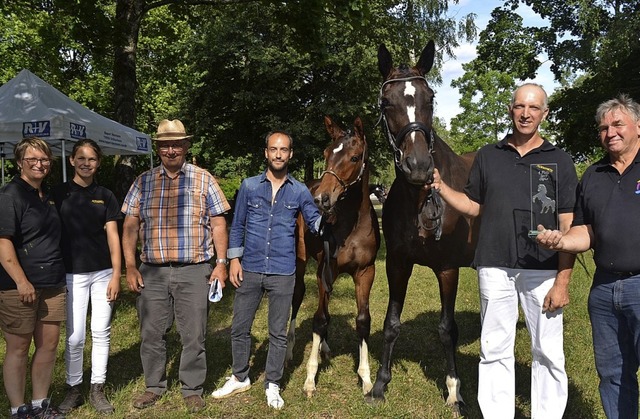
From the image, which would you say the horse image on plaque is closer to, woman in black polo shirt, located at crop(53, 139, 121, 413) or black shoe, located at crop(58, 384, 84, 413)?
woman in black polo shirt, located at crop(53, 139, 121, 413)

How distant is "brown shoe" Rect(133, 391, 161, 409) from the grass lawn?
5cm

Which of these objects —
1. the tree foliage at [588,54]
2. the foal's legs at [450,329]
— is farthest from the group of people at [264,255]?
the tree foliage at [588,54]

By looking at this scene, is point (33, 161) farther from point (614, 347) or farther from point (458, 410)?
point (614, 347)

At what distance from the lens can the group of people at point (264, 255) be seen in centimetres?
271

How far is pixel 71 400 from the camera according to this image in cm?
388

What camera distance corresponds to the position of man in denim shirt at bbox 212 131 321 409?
3.97 metres

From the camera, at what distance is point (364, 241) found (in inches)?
177

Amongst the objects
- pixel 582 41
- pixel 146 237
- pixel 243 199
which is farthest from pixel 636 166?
pixel 582 41

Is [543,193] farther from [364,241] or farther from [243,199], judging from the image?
[243,199]

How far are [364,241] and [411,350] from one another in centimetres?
184

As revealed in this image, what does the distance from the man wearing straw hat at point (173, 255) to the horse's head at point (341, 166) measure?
913 mm

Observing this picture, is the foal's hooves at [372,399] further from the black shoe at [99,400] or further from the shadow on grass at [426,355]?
the black shoe at [99,400]

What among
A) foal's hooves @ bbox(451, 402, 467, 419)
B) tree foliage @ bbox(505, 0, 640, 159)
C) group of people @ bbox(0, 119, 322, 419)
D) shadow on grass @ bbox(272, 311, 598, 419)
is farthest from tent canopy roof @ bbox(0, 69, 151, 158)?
tree foliage @ bbox(505, 0, 640, 159)

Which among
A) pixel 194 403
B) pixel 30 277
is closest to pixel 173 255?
pixel 30 277
